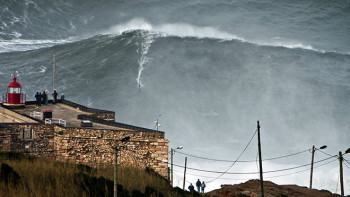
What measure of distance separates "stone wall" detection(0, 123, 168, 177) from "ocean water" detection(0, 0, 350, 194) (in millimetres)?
32273

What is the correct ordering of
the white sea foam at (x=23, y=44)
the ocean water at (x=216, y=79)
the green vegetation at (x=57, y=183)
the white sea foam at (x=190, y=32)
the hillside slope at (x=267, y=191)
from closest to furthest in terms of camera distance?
the green vegetation at (x=57, y=183) → the hillside slope at (x=267, y=191) → the ocean water at (x=216, y=79) → the white sea foam at (x=23, y=44) → the white sea foam at (x=190, y=32)

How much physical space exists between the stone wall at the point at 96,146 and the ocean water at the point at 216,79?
106 feet

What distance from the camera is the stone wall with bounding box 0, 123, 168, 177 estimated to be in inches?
1080

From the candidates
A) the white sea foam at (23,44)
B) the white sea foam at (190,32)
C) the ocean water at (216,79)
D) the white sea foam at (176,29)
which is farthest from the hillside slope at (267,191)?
the white sea foam at (23,44)

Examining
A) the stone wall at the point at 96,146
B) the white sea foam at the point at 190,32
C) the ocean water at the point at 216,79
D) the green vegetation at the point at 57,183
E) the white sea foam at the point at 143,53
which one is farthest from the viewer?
the white sea foam at the point at 190,32

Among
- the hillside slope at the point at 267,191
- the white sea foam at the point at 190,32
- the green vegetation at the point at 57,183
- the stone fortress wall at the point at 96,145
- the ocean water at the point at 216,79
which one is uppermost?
the white sea foam at the point at 190,32

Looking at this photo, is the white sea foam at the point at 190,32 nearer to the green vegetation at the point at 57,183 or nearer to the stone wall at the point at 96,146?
the stone wall at the point at 96,146

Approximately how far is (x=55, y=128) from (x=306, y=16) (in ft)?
415

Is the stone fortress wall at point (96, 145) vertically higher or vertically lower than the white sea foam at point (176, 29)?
lower

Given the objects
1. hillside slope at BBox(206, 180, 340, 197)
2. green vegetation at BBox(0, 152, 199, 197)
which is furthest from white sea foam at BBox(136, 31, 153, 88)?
green vegetation at BBox(0, 152, 199, 197)

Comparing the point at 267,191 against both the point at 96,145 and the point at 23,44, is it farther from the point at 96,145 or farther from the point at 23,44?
the point at 23,44

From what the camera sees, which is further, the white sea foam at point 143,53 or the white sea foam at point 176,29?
the white sea foam at point 176,29

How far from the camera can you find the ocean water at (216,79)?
74.3m

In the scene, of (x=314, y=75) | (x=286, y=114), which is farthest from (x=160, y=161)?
(x=314, y=75)
